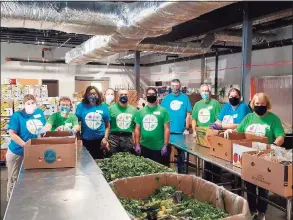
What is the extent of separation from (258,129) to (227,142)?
1.08 feet

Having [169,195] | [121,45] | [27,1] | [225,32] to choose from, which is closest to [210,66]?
[225,32]

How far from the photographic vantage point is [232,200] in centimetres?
192

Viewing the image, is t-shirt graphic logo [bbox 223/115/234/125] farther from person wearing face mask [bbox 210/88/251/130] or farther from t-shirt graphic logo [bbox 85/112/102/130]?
t-shirt graphic logo [bbox 85/112/102/130]

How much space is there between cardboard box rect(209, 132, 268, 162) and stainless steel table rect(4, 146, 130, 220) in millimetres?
1233

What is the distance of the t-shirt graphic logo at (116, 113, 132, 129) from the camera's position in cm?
357

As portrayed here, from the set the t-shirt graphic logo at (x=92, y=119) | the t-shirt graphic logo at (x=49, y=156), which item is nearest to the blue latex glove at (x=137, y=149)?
→ the t-shirt graphic logo at (x=92, y=119)

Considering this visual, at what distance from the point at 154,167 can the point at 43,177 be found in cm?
93

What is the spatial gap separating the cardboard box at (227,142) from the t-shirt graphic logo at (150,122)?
0.69 metres

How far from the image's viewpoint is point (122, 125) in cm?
359

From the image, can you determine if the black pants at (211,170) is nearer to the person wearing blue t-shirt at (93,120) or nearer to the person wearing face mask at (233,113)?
the person wearing face mask at (233,113)

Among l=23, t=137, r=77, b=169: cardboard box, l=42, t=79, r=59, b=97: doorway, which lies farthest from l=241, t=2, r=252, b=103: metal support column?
l=42, t=79, r=59, b=97: doorway

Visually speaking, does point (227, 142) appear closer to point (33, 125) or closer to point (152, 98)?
point (152, 98)

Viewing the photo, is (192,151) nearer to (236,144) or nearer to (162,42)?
(236,144)

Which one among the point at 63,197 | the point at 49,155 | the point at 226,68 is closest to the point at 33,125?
the point at 49,155
